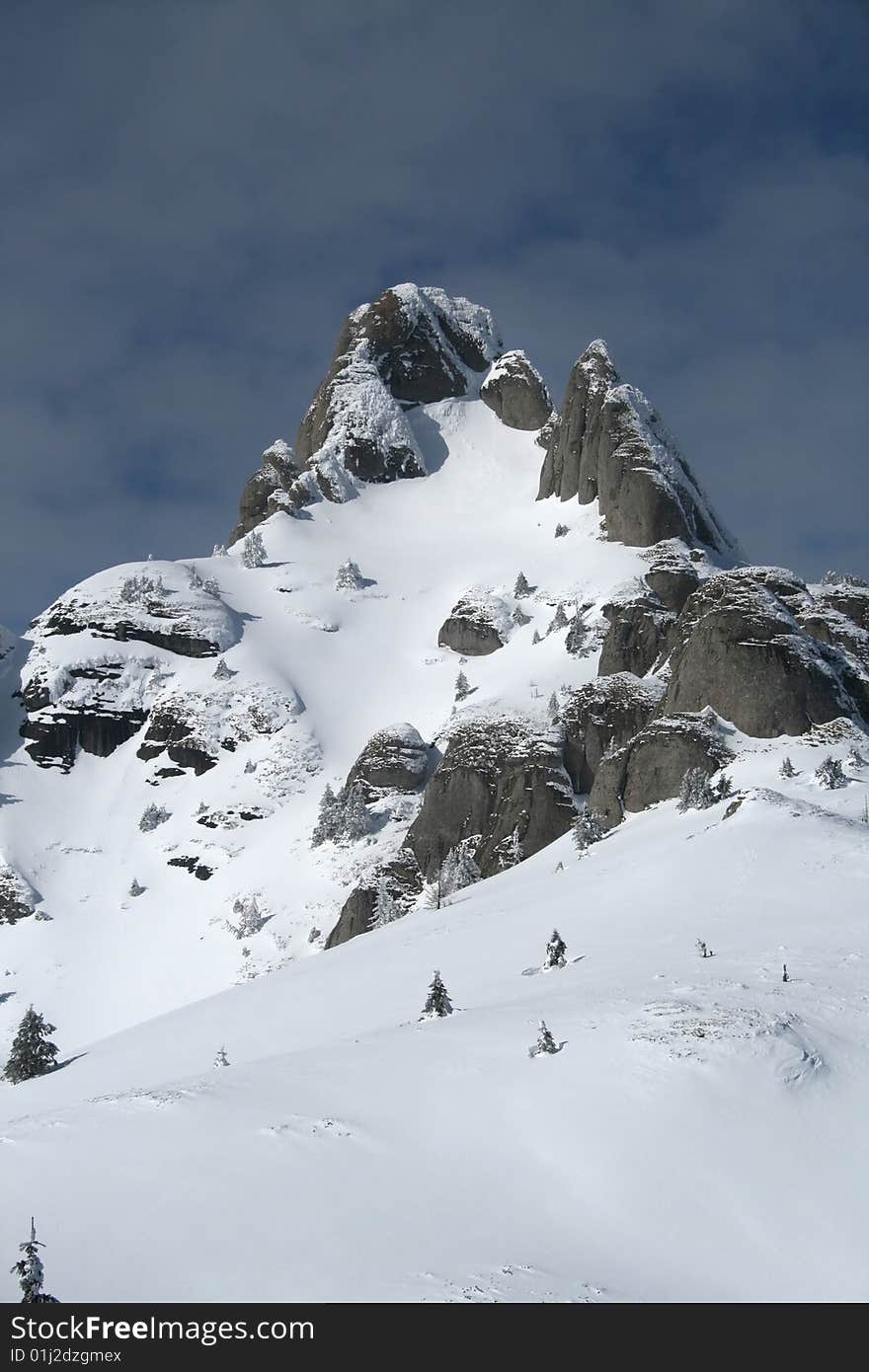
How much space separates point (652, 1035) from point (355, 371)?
→ 16067 centimetres

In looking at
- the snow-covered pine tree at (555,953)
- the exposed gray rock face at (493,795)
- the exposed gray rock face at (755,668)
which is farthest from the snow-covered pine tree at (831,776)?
the exposed gray rock face at (493,795)

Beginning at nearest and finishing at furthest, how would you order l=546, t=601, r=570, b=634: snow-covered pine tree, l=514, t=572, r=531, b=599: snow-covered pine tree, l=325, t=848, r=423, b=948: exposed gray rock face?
l=325, t=848, r=423, b=948: exposed gray rock face → l=546, t=601, r=570, b=634: snow-covered pine tree → l=514, t=572, r=531, b=599: snow-covered pine tree

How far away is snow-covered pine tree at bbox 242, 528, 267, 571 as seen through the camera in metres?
144

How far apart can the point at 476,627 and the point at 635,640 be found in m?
26.0

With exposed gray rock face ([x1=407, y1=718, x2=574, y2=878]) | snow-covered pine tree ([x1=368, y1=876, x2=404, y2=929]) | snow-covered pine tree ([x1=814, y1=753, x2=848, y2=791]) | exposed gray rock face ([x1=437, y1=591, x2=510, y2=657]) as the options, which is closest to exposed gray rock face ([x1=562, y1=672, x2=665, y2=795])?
exposed gray rock face ([x1=407, y1=718, x2=574, y2=878])

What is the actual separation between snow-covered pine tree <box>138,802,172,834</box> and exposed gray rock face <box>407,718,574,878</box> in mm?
32642

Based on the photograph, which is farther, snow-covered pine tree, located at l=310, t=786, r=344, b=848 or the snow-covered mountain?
snow-covered pine tree, located at l=310, t=786, r=344, b=848

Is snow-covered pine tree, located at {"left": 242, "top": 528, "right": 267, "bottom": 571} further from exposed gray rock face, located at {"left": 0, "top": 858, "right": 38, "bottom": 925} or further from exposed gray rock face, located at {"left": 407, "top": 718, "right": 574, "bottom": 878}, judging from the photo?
exposed gray rock face, located at {"left": 407, "top": 718, "right": 574, "bottom": 878}

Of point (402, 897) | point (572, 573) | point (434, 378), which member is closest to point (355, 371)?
point (434, 378)

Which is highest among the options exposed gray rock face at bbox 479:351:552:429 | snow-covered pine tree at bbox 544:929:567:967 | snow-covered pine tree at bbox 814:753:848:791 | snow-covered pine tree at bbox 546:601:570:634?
exposed gray rock face at bbox 479:351:552:429

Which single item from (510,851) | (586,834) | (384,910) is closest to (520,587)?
(510,851)

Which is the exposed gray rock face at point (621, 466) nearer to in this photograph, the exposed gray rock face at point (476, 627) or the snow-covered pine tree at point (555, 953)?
the exposed gray rock face at point (476, 627)

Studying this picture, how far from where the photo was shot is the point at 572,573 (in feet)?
401
